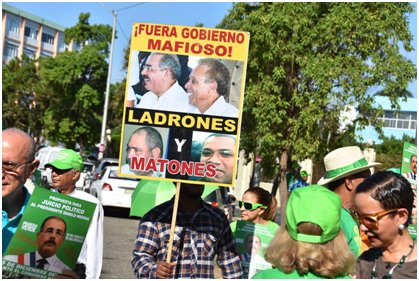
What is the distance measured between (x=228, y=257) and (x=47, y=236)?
1.37 m

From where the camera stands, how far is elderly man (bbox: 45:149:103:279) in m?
4.91

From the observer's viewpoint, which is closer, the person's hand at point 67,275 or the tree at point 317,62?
the person's hand at point 67,275

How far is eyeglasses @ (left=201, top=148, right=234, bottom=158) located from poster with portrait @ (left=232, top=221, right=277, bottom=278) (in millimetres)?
940

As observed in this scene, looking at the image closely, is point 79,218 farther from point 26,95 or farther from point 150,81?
point 26,95

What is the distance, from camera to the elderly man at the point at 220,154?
5078 mm

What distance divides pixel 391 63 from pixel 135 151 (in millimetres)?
16431

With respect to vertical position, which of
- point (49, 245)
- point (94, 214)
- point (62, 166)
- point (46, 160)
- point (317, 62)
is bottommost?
point (46, 160)

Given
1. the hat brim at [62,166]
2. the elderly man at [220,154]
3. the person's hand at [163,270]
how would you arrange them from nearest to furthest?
the person's hand at [163,270] → the elderly man at [220,154] → the hat brim at [62,166]

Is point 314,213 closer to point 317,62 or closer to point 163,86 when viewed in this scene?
point 163,86

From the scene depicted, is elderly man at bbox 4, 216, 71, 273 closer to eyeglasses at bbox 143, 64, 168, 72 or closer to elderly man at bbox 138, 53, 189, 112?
elderly man at bbox 138, 53, 189, 112

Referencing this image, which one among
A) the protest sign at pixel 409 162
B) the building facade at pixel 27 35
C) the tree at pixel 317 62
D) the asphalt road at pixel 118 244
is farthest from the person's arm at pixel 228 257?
the building facade at pixel 27 35

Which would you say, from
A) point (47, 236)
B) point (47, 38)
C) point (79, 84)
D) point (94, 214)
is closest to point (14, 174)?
point (47, 236)

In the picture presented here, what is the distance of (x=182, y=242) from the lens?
4.95 m

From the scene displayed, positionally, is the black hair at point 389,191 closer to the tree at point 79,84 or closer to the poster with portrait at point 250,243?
the poster with portrait at point 250,243
